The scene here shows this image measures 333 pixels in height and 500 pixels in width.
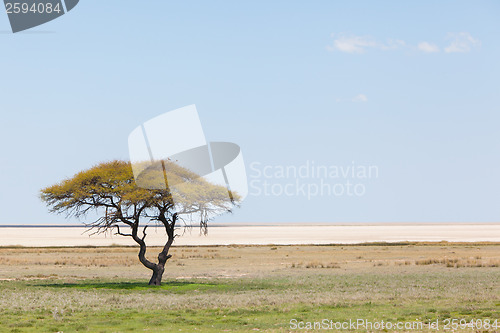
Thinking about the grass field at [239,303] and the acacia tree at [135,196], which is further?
the acacia tree at [135,196]

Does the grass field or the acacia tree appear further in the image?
the acacia tree

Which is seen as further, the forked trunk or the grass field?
the forked trunk

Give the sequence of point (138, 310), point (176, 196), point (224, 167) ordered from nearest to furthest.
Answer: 1. point (138, 310)
2. point (176, 196)
3. point (224, 167)

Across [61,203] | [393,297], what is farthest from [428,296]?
[61,203]

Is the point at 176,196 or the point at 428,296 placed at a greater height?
the point at 176,196

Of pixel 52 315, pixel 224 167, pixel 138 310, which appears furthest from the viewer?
pixel 224 167

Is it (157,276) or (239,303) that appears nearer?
(239,303)

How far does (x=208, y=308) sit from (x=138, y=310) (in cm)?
329

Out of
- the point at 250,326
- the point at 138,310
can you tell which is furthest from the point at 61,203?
the point at 250,326

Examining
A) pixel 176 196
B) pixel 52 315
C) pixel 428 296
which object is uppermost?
pixel 176 196

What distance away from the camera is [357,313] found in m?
26.4

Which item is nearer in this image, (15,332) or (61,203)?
(15,332)

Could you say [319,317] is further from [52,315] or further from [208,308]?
[52,315]

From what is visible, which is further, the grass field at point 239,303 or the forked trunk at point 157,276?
the forked trunk at point 157,276
